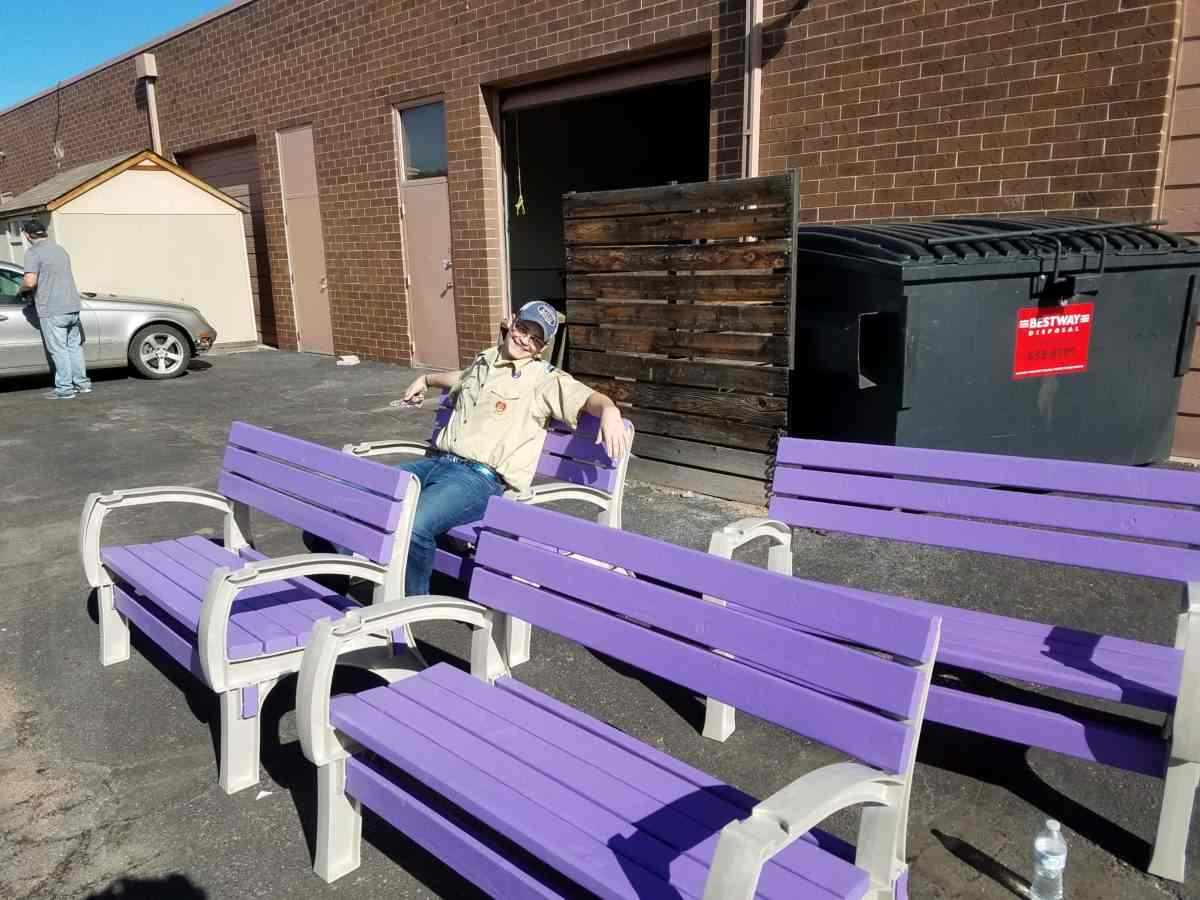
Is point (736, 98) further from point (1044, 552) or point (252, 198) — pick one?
point (252, 198)

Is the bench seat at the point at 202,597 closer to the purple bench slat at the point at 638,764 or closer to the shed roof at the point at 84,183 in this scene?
the purple bench slat at the point at 638,764

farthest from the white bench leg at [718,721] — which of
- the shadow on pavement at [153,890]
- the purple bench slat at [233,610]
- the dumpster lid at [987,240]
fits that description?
the dumpster lid at [987,240]

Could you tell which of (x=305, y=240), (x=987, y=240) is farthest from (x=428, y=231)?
(x=987, y=240)

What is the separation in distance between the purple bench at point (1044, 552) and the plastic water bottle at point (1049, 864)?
0.31 metres

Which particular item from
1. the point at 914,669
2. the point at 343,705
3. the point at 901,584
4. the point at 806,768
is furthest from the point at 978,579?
the point at 343,705

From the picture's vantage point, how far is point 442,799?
2443mm

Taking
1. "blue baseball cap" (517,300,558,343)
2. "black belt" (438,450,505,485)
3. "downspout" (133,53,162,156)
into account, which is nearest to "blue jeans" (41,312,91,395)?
"downspout" (133,53,162,156)

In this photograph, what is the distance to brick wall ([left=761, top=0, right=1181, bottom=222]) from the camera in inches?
231

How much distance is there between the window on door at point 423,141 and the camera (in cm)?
1118

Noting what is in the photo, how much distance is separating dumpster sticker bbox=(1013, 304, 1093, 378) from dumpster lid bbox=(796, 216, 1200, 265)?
1.06 ft

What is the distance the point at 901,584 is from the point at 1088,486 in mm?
1571

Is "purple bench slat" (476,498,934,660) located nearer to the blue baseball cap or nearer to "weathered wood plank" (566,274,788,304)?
the blue baseball cap

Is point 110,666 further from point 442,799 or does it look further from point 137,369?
point 137,369

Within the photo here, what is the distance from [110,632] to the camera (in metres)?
3.75
